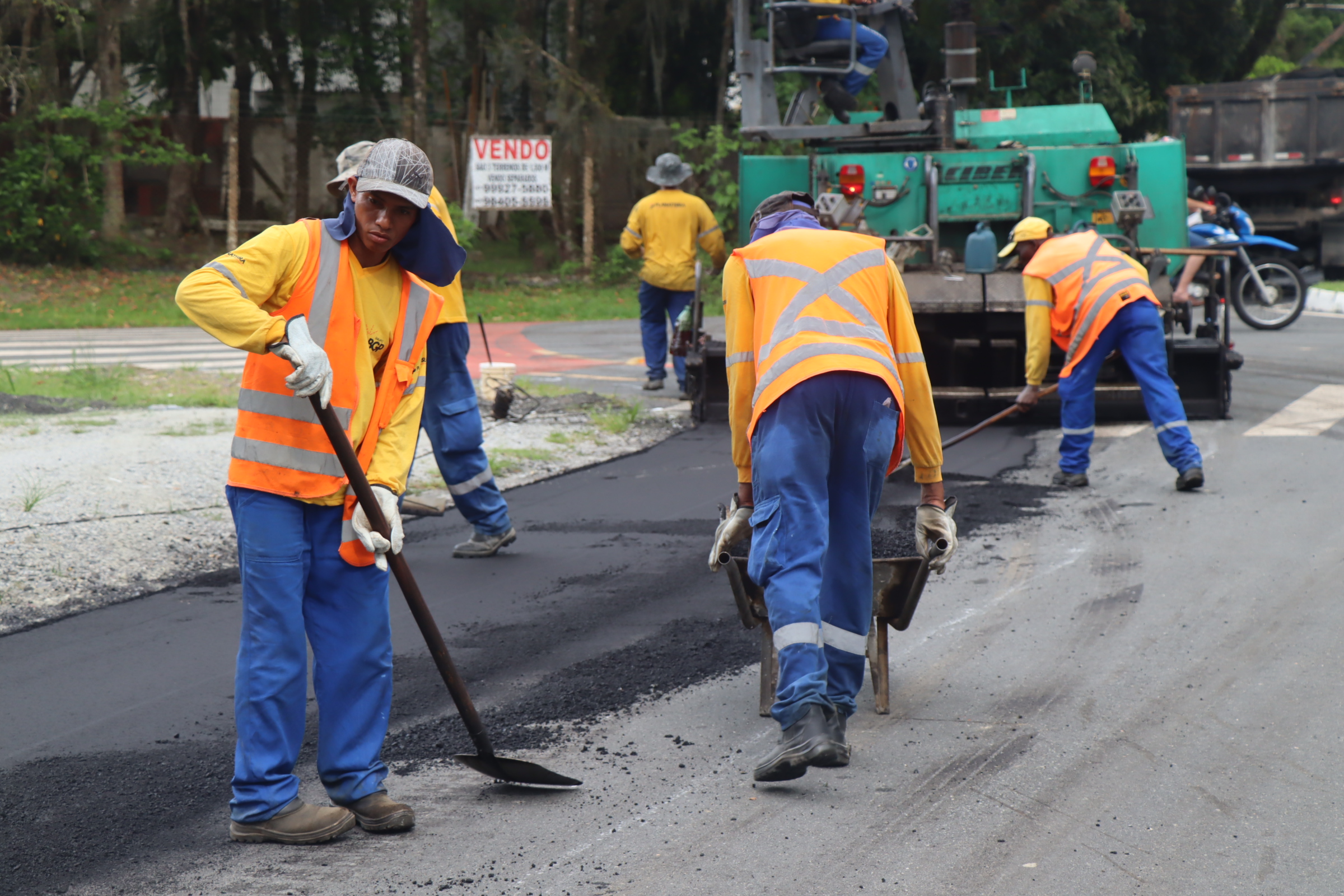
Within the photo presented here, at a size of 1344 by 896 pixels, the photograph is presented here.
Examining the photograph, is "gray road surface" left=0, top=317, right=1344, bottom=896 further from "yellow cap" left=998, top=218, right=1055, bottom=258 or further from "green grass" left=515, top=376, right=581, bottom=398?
"green grass" left=515, top=376, right=581, bottom=398

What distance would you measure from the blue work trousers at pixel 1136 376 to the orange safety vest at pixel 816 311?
394cm

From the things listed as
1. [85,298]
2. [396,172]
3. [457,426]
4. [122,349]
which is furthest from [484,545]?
[85,298]

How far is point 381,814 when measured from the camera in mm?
3334

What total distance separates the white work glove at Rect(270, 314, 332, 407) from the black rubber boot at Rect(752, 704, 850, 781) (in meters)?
1.45

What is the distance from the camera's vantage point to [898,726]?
408 cm

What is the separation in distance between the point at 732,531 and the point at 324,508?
1.20 meters

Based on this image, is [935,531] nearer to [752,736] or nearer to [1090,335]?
[752,736]

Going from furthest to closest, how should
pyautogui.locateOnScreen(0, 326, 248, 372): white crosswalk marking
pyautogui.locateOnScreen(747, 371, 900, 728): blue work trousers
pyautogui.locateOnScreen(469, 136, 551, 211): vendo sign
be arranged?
pyautogui.locateOnScreen(469, 136, 551, 211): vendo sign < pyautogui.locateOnScreen(0, 326, 248, 372): white crosswalk marking < pyautogui.locateOnScreen(747, 371, 900, 728): blue work trousers

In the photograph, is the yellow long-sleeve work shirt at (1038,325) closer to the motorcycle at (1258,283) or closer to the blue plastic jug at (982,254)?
the blue plastic jug at (982,254)

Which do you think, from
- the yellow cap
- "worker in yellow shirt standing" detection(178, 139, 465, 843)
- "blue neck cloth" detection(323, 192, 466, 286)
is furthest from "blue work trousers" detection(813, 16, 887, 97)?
"worker in yellow shirt standing" detection(178, 139, 465, 843)

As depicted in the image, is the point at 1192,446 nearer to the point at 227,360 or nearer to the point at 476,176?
the point at 227,360

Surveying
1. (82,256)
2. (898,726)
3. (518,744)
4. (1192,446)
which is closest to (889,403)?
(898,726)

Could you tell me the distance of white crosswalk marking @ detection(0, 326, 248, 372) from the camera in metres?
13.3

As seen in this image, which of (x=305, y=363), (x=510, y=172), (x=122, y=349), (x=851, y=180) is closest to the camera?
(x=305, y=363)
